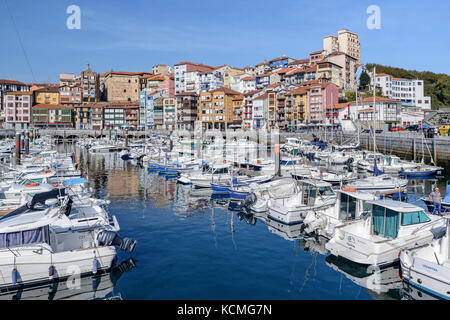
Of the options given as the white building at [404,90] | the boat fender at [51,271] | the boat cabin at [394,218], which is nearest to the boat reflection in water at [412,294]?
the boat cabin at [394,218]

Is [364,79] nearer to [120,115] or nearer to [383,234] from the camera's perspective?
[120,115]

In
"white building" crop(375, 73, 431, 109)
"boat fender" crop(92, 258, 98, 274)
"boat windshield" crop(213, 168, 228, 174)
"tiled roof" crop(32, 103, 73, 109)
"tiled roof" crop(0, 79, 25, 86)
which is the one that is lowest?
"boat fender" crop(92, 258, 98, 274)

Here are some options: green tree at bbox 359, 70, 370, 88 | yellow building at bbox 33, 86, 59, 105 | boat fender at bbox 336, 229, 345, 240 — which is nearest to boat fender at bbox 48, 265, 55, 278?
boat fender at bbox 336, 229, 345, 240

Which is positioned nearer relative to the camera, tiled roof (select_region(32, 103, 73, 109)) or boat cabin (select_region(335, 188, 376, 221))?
boat cabin (select_region(335, 188, 376, 221))

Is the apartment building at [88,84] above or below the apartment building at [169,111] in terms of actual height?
above

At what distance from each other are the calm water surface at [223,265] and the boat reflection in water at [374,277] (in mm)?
40

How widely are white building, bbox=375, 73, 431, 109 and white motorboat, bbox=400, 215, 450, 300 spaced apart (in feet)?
432

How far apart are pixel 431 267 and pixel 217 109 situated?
11620 centimetres

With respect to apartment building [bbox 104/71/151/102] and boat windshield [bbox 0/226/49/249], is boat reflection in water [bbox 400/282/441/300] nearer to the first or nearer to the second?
boat windshield [bbox 0/226/49/249]

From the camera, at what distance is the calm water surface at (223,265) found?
1559 centimetres

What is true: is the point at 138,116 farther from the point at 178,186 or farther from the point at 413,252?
the point at 413,252

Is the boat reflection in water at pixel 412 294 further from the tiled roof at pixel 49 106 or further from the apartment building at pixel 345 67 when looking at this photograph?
the tiled roof at pixel 49 106

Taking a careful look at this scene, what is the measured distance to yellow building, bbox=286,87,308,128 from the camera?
113m

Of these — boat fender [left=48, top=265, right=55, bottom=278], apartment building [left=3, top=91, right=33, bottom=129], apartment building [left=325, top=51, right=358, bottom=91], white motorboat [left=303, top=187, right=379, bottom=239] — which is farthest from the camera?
apartment building [left=3, top=91, right=33, bottom=129]
